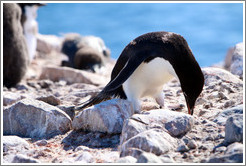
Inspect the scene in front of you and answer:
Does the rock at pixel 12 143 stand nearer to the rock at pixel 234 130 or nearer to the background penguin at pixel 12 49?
the rock at pixel 234 130

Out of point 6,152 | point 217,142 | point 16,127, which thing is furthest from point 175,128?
point 16,127

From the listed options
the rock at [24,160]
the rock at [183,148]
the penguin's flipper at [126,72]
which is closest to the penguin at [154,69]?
the penguin's flipper at [126,72]

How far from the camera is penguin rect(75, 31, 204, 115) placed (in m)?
3.82

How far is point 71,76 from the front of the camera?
29.8 feet

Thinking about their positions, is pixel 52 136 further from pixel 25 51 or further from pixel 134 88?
pixel 25 51

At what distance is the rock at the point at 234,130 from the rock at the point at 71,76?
19.3 feet

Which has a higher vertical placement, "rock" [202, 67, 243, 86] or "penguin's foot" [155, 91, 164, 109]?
"rock" [202, 67, 243, 86]

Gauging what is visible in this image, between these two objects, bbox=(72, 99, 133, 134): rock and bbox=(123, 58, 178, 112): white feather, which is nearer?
bbox=(72, 99, 133, 134): rock

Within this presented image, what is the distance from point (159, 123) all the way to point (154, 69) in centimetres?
91

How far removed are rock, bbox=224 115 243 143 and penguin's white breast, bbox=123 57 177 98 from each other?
123 centimetres

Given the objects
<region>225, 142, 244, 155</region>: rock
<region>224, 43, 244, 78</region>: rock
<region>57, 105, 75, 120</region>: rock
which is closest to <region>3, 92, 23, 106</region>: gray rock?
<region>57, 105, 75, 120</region>: rock

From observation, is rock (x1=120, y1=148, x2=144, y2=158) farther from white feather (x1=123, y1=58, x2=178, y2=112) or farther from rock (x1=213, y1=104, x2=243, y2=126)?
white feather (x1=123, y1=58, x2=178, y2=112)

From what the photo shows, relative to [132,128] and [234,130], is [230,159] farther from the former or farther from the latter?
[132,128]

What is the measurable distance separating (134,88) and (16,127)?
1.33m
